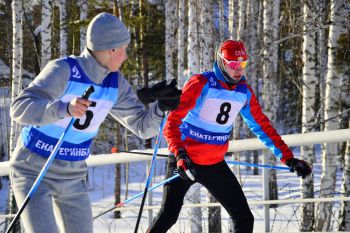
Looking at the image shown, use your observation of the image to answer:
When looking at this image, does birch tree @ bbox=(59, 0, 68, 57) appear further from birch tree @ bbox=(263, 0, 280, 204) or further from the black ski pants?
the black ski pants

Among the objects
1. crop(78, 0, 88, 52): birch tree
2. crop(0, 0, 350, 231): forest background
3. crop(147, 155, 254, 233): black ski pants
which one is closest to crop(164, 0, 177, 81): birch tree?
crop(0, 0, 350, 231): forest background

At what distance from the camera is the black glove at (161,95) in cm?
298

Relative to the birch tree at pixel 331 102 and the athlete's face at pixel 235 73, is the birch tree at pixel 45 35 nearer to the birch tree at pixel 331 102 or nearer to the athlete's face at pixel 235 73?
the birch tree at pixel 331 102

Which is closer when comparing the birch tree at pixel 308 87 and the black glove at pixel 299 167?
the black glove at pixel 299 167

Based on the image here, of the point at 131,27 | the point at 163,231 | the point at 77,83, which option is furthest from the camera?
the point at 131,27

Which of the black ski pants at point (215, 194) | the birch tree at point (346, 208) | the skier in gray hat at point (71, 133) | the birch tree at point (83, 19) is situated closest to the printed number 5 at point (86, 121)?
the skier in gray hat at point (71, 133)

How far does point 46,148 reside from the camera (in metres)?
2.82

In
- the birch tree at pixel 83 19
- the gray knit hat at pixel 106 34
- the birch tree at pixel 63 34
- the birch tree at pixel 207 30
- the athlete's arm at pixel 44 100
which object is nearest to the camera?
the athlete's arm at pixel 44 100

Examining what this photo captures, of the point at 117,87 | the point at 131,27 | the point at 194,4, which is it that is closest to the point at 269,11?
the point at 194,4

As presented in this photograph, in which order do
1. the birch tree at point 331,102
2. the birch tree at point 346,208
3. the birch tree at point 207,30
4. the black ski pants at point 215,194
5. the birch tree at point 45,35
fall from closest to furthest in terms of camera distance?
the black ski pants at point 215,194 < the birch tree at point 331,102 < the birch tree at point 346,208 < the birch tree at point 207,30 < the birch tree at point 45,35

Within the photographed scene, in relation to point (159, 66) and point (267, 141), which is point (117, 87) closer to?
point (267, 141)

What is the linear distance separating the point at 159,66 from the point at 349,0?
1288 cm

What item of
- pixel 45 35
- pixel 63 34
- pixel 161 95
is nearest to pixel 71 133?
pixel 161 95

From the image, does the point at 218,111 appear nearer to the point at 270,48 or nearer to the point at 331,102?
the point at 331,102
